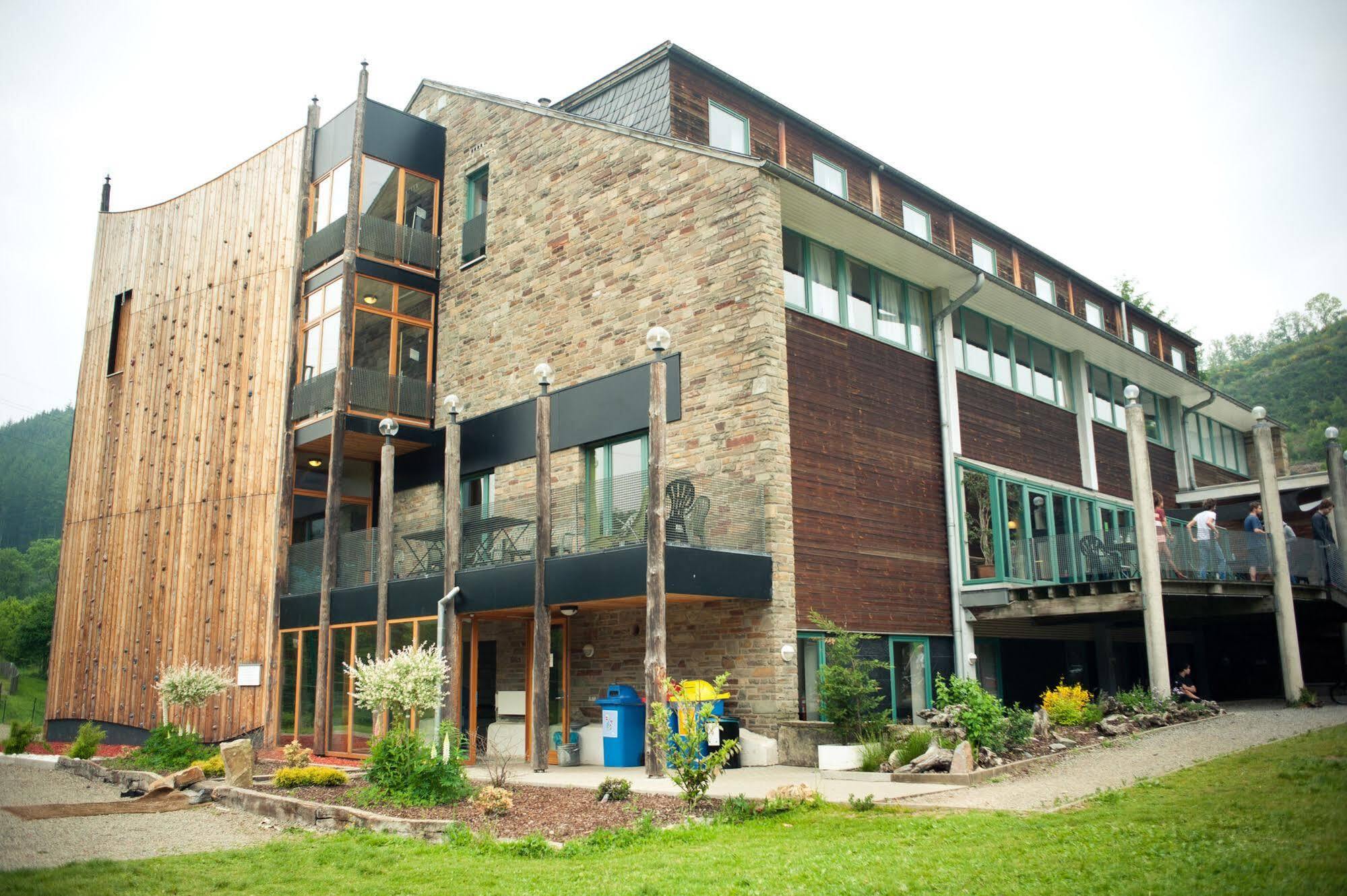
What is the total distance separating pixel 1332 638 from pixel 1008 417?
864cm

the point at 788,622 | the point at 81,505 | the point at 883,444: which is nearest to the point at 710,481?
the point at 788,622

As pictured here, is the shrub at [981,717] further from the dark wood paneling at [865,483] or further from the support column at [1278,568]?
the support column at [1278,568]

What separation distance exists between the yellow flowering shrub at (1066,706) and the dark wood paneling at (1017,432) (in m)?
5.37

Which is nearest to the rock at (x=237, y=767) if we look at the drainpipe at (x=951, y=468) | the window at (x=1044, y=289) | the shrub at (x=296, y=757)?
the shrub at (x=296, y=757)

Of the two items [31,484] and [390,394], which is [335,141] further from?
[31,484]

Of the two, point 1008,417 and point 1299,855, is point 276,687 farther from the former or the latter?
point 1299,855

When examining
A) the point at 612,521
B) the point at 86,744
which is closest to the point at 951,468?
the point at 612,521

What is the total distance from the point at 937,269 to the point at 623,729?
942cm

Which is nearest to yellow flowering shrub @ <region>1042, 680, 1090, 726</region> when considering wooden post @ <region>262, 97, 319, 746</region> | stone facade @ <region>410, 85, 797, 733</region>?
stone facade @ <region>410, 85, 797, 733</region>

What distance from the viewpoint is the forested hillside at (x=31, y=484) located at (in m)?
67.7

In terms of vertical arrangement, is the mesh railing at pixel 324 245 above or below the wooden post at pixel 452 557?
above

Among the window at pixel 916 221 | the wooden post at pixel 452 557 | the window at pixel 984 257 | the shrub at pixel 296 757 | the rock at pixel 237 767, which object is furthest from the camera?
the window at pixel 984 257

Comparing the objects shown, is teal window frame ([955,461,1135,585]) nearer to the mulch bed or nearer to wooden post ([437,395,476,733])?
wooden post ([437,395,476,733])

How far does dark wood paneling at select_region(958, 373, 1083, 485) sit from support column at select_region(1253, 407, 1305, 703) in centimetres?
410
